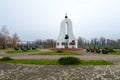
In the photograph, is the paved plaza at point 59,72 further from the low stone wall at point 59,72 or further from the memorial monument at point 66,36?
the memorial monument at point 66,36

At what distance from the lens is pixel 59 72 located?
44.1 ft

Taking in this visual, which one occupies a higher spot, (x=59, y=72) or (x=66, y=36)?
(x=66, y=36)

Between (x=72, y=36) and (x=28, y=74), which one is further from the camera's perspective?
(x=72, y=36)

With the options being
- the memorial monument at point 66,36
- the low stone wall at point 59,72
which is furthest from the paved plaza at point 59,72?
the memorial monument at point 66,36

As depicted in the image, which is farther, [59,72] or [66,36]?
[66,36]

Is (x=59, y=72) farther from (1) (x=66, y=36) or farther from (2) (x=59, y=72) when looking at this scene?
(1) (x=66, y=36)

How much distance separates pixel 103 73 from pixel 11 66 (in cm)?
625

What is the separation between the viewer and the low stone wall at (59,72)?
13.0 meters

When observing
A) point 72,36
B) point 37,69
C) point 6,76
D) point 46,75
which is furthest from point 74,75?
point 72,36

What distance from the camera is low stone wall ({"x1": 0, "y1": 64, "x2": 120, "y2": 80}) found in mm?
12984

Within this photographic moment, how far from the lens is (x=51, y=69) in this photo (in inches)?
550

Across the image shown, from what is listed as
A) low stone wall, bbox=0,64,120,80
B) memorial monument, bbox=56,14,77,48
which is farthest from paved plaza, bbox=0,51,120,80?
memorial monument, bbox=56,14,77,48

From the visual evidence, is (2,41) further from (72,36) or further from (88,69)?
(88,69)

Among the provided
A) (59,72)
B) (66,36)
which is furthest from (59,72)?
(66,36)
